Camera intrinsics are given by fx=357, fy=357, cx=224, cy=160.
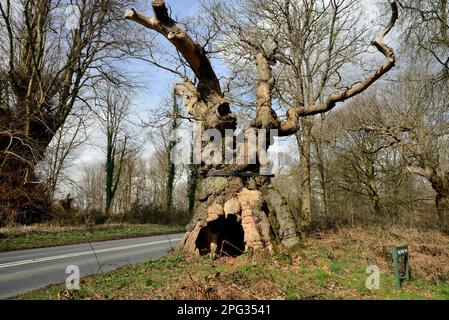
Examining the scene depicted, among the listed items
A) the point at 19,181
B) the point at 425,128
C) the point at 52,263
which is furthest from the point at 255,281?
the point at 19,181

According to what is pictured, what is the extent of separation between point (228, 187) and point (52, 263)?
201 inches

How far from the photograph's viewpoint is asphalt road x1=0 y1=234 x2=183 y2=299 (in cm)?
715

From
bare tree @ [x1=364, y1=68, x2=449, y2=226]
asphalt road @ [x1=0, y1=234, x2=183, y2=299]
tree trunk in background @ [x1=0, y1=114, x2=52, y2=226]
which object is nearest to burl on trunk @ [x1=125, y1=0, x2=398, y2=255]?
asphalt road @ [x1=0, y1=234, x2=183, y2=299]

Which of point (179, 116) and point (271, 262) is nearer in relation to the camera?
point (271, 262)

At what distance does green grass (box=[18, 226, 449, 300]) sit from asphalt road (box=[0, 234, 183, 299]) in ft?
2.55

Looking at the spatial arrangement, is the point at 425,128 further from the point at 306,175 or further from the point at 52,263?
the point at 52,263

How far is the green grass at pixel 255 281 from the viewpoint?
17.7ft

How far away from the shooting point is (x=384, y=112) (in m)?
19.0

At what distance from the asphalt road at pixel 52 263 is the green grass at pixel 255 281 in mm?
778

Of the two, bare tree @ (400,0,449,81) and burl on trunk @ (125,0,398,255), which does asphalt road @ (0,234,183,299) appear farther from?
bare tree @ (400,0,449,81)

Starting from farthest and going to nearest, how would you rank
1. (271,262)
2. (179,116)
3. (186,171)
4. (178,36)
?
1. (186,171)
2. (179,116)
3. (178,36)
4. (271,262)
